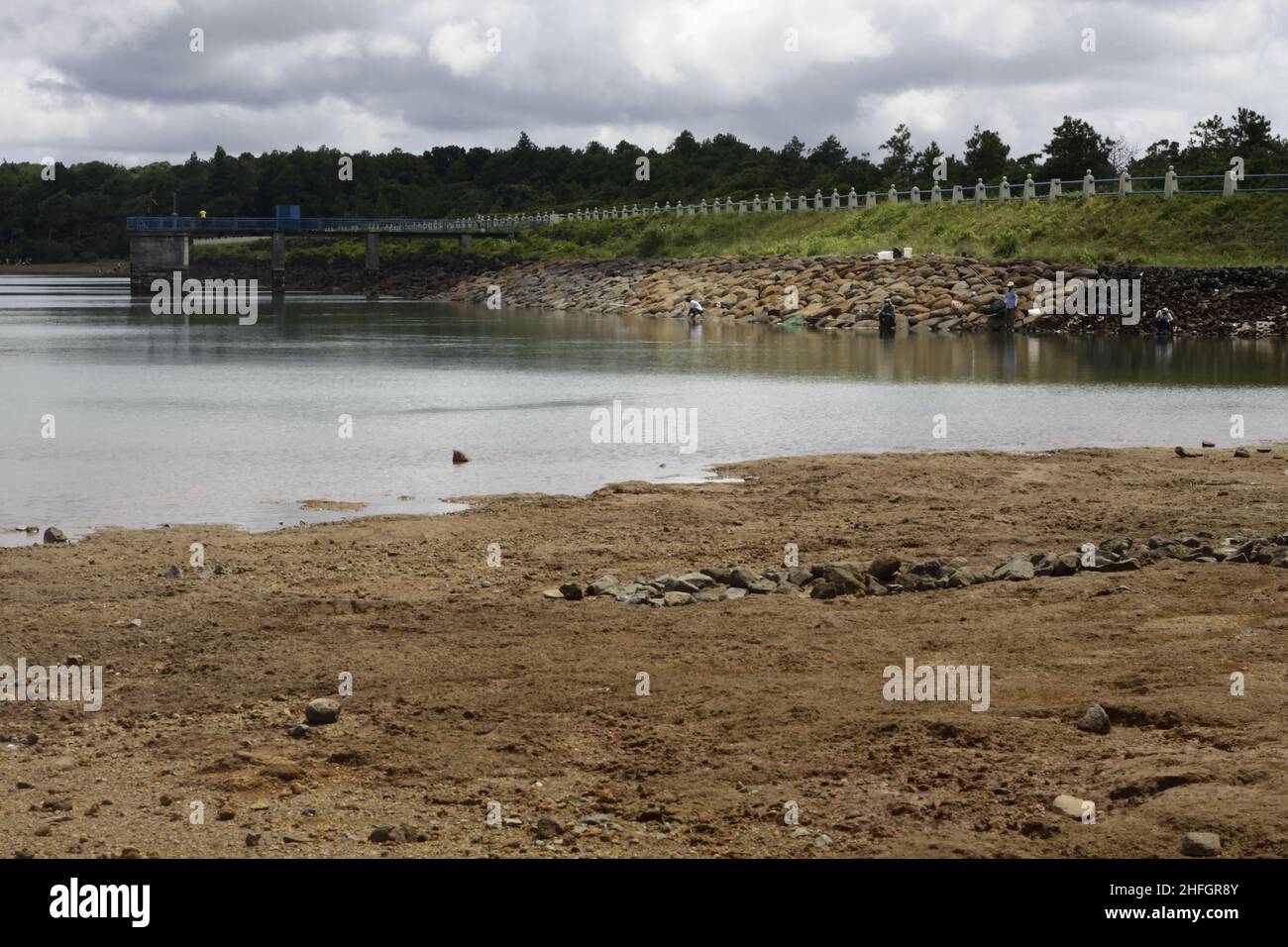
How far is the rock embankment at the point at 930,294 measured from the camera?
56000 millimetres

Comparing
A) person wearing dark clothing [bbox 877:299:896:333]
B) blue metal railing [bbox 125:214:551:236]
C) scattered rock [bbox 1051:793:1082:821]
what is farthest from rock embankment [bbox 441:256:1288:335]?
scattered rock [bbox 1051:793:1082:821]

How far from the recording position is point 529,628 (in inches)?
520

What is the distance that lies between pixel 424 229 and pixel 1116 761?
132219mm

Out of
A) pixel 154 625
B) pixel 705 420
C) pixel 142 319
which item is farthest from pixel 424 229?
pixel 154 625

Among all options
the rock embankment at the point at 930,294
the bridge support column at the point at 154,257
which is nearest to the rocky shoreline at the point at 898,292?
the rock embankment at the point at 930,294

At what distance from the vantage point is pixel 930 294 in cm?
6550

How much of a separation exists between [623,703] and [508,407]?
23.3m

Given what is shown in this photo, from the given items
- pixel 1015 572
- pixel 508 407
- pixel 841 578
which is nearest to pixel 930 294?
pixel 508 407

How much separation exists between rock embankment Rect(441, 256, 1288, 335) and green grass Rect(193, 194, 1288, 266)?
177cm

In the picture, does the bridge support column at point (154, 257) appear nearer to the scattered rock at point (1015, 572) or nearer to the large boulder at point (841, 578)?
the large boulder at point (841, 578)

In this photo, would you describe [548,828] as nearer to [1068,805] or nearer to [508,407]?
[1068,805]

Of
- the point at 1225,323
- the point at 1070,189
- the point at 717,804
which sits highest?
the point at 1070,189

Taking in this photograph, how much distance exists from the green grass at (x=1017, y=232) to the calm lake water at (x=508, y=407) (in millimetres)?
8673
